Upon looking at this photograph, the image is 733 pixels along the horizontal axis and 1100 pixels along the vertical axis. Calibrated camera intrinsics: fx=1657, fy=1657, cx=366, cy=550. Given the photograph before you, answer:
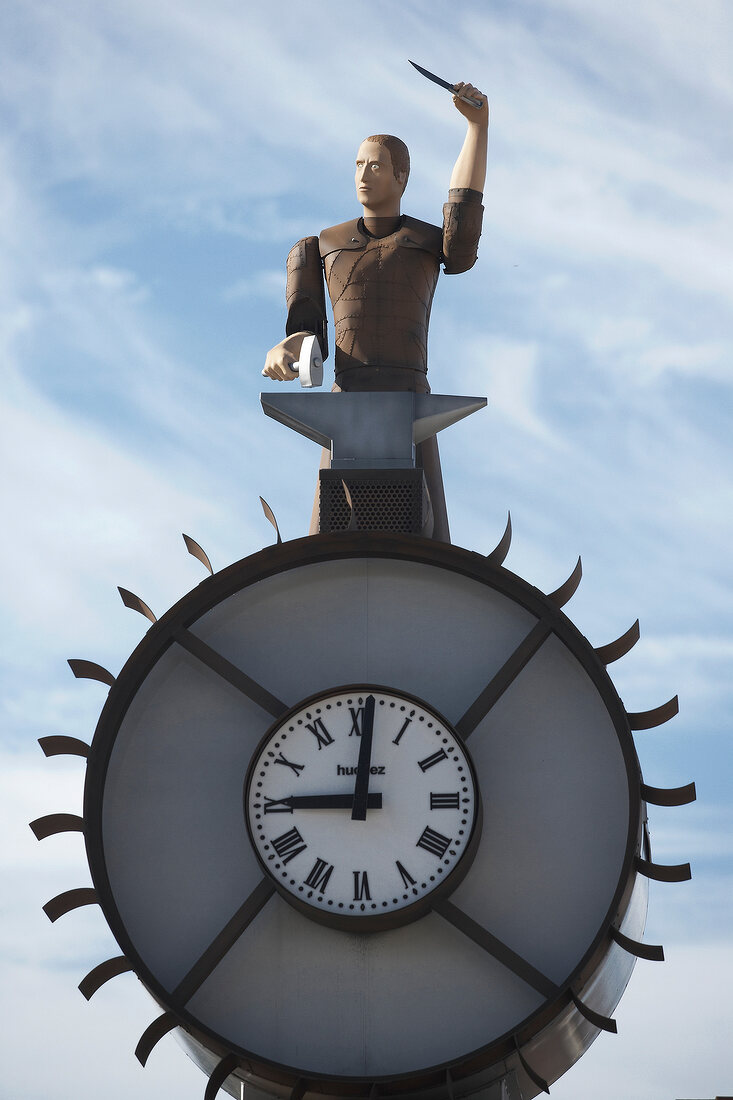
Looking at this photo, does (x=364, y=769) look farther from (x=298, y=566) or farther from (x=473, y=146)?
(x=473, y=146)

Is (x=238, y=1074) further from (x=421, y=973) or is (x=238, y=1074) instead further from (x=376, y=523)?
(x=376, y=523)

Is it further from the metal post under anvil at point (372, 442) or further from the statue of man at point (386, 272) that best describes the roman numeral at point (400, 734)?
the statue of man at point (386, 272)

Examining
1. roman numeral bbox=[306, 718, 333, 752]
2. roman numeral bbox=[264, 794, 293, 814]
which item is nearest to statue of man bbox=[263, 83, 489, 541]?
roman numeral bbox=[306, 718, 333, 752]

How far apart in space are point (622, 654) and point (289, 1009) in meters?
3.28

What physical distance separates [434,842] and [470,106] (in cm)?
577

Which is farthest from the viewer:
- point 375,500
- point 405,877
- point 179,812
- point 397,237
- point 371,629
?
point 397,237

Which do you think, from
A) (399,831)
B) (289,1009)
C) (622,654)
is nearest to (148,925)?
(289,1009)

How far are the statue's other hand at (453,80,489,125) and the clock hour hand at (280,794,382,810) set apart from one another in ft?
18.0

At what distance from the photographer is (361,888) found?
10.8 meters

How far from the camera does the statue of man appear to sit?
43.0 feet

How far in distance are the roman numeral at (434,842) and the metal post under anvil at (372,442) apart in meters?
2.44

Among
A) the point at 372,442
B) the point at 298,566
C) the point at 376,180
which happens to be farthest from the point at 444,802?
the point at 376,180

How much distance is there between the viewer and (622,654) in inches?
450

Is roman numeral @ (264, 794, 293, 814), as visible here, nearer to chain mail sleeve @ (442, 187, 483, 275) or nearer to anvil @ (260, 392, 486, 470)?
anvil @ (260, 392, 486, 470)
